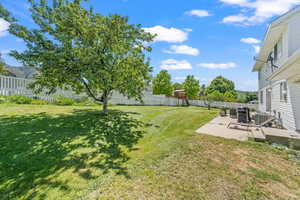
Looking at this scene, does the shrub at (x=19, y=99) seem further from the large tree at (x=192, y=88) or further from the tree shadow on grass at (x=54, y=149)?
the large tree at (x=192, y=88)

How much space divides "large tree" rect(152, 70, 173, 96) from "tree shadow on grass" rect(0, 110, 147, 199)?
2112 centimetres

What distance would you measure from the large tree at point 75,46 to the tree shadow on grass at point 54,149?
209 centimetres

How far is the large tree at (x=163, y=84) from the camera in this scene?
1096 inches

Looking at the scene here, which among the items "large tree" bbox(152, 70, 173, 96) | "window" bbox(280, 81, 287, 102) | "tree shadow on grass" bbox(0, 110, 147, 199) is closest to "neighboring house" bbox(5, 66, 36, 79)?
"large tree" bbox(152, 70, 173, 96)

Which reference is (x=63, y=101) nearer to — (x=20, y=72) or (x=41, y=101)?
(x=41, y=101)

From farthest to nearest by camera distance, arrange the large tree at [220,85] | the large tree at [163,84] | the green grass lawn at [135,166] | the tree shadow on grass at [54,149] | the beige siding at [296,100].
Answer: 1. the large tree at [220,85]
2. the large tree at [163,84]
3. the beige siding at [296,100]
4. the tree shadow on grass at [54,149]
5. the green grass lawn at [135,166]

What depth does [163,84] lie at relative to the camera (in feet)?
91.8

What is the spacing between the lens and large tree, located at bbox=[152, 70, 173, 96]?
27.8 meters

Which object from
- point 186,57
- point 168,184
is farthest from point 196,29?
point 186,57

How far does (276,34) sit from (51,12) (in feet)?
38.0

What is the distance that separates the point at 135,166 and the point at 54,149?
8.41 ft

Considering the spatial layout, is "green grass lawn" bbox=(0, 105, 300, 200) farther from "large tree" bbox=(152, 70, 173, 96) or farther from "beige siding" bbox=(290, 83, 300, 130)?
"large tree" bbox=(152, 70, 173, 96)

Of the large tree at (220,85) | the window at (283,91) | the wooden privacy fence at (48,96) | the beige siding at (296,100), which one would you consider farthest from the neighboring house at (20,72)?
the large tree at (220,85)

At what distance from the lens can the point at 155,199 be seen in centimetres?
260
